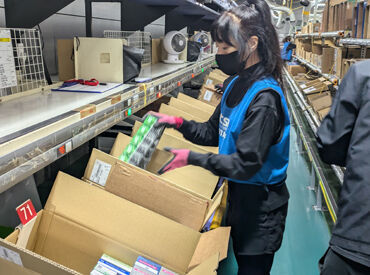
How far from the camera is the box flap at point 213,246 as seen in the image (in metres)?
1.47

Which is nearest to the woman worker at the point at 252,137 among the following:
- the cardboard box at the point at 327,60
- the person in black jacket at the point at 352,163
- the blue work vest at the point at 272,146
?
the blue work vest at the point at 272,146

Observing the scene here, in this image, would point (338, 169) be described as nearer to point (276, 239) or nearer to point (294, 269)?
point (294, 269)

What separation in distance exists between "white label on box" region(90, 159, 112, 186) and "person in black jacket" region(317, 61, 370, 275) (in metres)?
0.90

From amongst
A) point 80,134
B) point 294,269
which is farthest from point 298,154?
point 80,134

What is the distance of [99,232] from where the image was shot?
1339 mm

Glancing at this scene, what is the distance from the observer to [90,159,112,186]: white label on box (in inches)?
63.3

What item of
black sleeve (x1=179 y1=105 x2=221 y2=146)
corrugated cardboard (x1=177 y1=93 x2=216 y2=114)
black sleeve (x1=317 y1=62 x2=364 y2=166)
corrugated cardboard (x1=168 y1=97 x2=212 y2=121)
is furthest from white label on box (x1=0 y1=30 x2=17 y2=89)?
corrugated cardboard (x1=177 y1=93 x2=216 y2=114)

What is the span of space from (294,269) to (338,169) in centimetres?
80

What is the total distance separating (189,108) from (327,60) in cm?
236

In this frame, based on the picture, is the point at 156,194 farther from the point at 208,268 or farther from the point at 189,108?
the point at 189,108

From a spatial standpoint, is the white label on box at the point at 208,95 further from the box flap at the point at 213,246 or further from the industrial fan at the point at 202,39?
the box flap at the point at 213,246

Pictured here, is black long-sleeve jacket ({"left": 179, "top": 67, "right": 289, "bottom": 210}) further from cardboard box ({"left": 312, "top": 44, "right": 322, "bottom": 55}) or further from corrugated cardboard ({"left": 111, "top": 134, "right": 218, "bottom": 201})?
cardboard box ({"left": 312, "top": 44, "right": 322, "bottom": 55})

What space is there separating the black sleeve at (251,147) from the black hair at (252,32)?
0.20 m

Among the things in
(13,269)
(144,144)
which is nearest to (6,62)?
(144,144)
